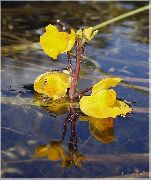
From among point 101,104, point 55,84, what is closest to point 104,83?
point 101,104

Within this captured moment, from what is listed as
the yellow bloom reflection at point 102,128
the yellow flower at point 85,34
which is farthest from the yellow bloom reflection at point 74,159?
the yellow flower at point 85,34

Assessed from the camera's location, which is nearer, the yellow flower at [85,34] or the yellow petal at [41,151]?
the yellow petal at [41,151]

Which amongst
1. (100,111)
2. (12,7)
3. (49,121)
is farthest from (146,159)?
(12,7)

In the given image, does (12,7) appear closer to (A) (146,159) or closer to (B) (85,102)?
(B) (85,102)

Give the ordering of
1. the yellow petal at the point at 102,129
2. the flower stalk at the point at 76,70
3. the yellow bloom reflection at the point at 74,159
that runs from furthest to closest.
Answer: the flower stalk at the point at 76,70 → the yellow petal at the point at 102,129 → the yellow bloom reflection at the point at 74,159

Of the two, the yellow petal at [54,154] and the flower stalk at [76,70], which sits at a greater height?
the flower stalk at [76,70]

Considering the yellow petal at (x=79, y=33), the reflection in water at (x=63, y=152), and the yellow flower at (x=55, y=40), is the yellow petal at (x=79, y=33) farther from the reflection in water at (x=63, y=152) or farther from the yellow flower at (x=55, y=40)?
the reflection in water at (x=63, y=152)
